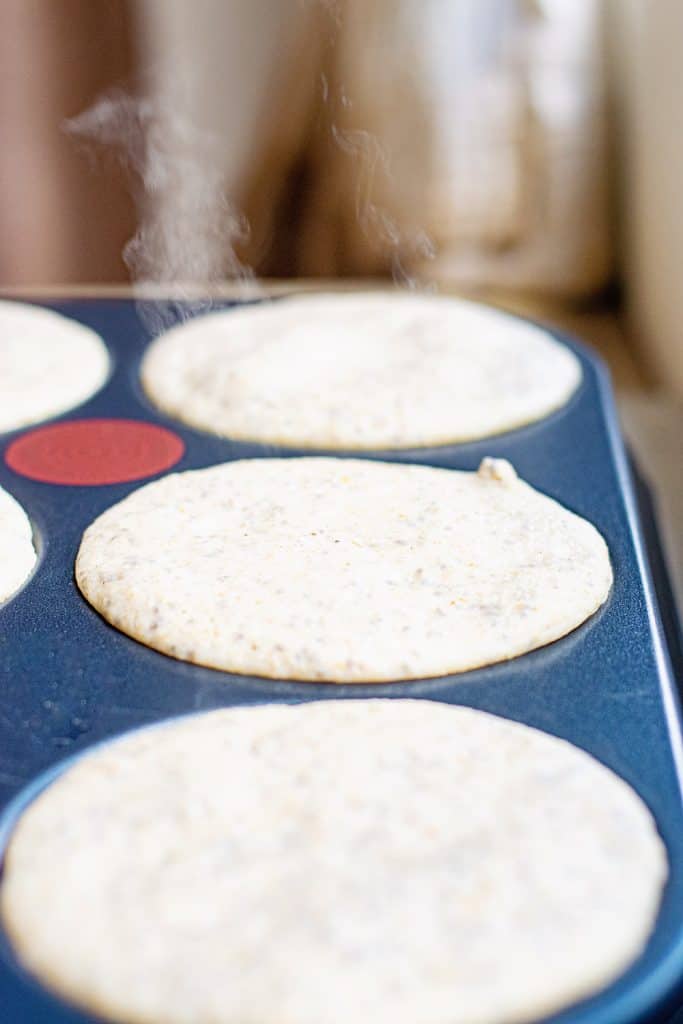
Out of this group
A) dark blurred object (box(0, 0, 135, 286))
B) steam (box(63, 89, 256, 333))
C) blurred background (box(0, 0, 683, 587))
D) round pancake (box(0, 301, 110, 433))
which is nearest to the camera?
round pancake (box(0, 301, 110, 433))

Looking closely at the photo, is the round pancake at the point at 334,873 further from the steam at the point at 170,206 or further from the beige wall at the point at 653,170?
the beige wall at the point at 653,170

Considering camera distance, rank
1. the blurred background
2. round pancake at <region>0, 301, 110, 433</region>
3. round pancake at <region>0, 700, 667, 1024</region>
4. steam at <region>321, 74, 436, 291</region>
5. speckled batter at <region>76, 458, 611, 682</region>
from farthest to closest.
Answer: steam at <region>321, 74, 436, 291</region>
the blurred background
round pancake at <region>0, 301, 110, 433</region>
speckled batter at <region>76, 458, 611, 682</region>
round pancake at <region>0, 700, 667, 1024</region>

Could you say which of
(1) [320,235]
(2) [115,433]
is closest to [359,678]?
(2) [115,433]

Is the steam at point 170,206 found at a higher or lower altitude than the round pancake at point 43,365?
lower

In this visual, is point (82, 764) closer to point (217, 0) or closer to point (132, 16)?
point (132, 16)

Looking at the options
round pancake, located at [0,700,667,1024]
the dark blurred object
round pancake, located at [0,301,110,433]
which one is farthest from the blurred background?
round pancake, located at [0,700,667,1024]

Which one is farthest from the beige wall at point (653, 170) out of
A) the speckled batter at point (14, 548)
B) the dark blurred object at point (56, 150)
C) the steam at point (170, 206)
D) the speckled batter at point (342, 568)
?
the dark blurred object at point (56, 150)

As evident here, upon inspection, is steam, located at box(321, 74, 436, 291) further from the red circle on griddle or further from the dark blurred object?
the red circle on griddle
